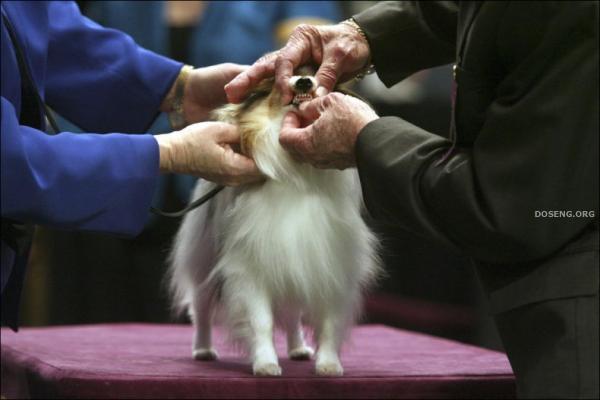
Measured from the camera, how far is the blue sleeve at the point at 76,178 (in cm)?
142

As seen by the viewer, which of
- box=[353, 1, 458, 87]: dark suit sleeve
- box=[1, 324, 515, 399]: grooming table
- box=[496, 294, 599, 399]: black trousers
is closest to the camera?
box=[496, 294, 599, 399]: black trousers

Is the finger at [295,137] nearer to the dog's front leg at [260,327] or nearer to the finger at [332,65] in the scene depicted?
the finger at [332,65]

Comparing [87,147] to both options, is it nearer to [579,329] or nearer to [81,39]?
[81,39]

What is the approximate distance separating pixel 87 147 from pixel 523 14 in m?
0.70

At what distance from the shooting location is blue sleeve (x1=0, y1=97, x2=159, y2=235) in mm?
1422

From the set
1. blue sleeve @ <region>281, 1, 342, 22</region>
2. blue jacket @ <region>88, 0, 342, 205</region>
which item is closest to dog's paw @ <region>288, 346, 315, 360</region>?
blue jacket @ <region>88, 0, 342, 205</region>

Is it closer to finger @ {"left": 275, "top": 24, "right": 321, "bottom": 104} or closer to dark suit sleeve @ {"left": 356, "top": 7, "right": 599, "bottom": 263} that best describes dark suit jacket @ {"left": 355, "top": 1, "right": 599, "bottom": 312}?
dark suit sleeve @ {"left": 356, "top": 7, "right": 599, "bottom": 263}

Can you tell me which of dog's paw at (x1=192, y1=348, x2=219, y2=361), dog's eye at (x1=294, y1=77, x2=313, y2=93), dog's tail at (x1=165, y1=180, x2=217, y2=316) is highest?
dog's eye at (x1=294, y1=77, x2=313, y2=93)

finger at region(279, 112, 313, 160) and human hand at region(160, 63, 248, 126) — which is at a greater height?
finger at region(279, 112, 313, 160)

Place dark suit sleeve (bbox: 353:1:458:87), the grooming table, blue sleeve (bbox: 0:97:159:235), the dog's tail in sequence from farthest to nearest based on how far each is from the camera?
the dog's tail
dark suit sleeve (bbox: 353:1:458:87)
the grooming table
blue sleeve (bbox: 0:97:159:235)

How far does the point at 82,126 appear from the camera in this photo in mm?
2074

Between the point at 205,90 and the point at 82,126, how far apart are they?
0.93 feet

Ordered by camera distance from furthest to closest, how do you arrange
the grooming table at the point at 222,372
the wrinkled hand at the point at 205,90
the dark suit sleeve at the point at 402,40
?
the wrinkled hand at the point at 205,90
the dark suit sleeve at the point at 402,40
the grooming table at the point at 222,372

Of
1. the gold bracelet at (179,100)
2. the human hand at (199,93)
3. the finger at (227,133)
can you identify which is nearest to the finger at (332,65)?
the finger at (227,133)
